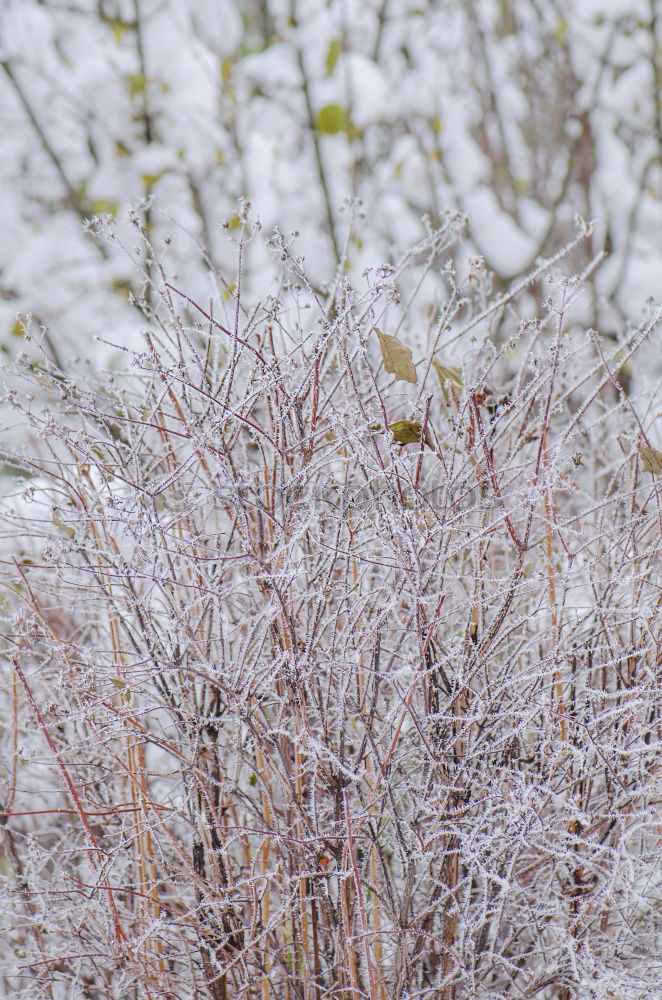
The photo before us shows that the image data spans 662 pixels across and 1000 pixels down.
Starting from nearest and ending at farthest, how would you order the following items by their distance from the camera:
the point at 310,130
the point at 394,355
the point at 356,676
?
1. the point at 394,355
2. the point at 356,676
3. the point at 310,130

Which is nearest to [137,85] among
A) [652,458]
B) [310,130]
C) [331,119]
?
[310,130]

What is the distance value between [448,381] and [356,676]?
0.54 metres

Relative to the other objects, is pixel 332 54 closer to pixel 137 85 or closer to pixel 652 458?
pixel 137 85

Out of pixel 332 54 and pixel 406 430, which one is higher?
pixel 332 54

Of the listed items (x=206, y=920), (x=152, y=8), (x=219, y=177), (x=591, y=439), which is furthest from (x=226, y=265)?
(x=206, y=920)

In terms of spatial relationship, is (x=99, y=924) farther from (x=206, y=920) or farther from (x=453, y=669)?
(x=453, y=669)

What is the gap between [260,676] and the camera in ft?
4.71

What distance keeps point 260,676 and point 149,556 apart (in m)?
0.26

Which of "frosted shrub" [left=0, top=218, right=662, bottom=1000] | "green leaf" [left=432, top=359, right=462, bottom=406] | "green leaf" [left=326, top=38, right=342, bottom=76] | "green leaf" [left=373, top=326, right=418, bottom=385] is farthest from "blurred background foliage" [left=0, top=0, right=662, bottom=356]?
"green leaf" [left=373, top=326, right=418, bottom=385]

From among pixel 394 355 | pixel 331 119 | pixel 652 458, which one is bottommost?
pixel 652 458

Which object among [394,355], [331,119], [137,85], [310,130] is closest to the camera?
[394,355]

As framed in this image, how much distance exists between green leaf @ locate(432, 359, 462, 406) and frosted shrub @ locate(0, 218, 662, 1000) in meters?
0.01

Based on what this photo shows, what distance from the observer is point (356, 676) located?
4.99 feet

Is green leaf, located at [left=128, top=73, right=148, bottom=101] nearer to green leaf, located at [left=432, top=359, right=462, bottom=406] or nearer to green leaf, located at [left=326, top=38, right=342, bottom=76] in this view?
green leaf, located at [left=326, top=38, right=342, bottom=76]
